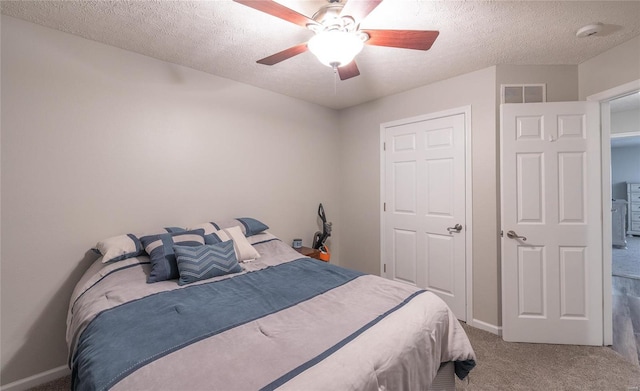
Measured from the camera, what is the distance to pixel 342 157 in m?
3.97

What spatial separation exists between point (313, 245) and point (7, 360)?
8.91ft

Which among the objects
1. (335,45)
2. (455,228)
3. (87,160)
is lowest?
(455,228)

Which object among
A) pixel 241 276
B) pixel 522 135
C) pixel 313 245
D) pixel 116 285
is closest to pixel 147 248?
pixel 116 285

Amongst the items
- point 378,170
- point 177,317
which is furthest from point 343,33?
point 378,170

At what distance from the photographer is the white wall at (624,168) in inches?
253

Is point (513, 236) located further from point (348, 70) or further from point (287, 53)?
point (287, 53)

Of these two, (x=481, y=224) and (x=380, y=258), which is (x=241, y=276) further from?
(x=481, y=224)

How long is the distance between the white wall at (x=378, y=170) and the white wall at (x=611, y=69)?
0.75m

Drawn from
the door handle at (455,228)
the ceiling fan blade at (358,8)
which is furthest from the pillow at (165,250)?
the door handle at (455,228)

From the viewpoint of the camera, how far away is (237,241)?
2.30 meters

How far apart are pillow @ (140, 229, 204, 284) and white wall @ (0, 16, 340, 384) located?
1.46 ft

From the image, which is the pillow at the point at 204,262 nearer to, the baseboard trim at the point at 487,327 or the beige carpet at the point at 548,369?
the beige carpet at the point at 548,369

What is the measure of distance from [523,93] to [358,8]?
2.07 m

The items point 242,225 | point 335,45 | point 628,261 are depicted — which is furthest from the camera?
point 628,261
